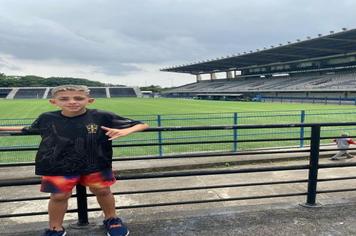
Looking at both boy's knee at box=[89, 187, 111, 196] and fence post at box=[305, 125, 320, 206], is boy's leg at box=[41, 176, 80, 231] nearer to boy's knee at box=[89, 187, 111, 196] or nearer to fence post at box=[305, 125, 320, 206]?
boy's knee at box=[89, 187, 111, 196]

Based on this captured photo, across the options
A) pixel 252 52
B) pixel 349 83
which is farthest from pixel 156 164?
pixel 252 52

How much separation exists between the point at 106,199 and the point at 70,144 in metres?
0.60

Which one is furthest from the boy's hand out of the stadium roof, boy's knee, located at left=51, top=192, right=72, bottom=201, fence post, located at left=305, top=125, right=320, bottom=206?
the stadium roof

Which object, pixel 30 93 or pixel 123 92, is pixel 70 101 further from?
pixel 30 93

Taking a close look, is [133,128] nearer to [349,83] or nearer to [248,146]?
[248,146]

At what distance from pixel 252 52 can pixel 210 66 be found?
76.0 ft

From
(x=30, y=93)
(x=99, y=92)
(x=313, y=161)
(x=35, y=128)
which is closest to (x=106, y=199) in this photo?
(x=35, y=128)

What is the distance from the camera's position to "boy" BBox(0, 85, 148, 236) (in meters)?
2.80

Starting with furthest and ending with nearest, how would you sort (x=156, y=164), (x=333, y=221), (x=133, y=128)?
(x=156, y=164) < (x=333, y=221) < (x=133, y=128)

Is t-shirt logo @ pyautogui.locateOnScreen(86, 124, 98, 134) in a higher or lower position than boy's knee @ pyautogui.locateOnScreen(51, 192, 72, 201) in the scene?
higher

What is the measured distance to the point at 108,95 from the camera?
9125cm

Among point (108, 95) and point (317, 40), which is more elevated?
point (317, 40)

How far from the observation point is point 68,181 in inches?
112

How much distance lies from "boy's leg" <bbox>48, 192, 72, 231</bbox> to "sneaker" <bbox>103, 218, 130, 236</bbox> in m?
0.39
